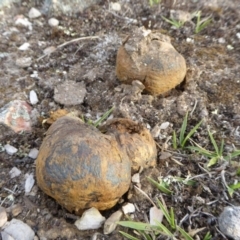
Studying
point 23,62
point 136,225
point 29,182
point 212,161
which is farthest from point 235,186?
point 23,62

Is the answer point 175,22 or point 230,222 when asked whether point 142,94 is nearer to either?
point 175,22

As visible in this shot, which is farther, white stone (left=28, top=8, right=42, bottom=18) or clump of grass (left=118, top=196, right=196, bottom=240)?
white stone (left=28, top=8, right=42, bottom=18)

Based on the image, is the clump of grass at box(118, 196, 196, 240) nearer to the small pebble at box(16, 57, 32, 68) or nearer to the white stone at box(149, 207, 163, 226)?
the white stone at box(149, 207, 163, 226)

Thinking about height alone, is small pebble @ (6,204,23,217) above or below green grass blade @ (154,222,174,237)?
below

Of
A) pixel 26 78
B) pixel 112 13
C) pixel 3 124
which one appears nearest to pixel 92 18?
pixel 112 13

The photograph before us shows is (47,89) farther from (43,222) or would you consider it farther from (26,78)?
(43,222)

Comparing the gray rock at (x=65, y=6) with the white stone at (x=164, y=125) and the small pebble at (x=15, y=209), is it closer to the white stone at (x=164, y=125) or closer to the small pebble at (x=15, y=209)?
the white stone at (x=164, y=125)

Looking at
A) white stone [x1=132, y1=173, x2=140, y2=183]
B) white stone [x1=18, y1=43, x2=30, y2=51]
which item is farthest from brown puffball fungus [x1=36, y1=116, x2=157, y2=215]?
white stone [x1=18, y1=43, x2=30, y2=51]
